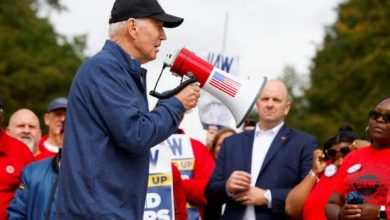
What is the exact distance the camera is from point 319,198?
8305mm

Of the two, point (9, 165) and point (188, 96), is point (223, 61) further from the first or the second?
point (188, 96)

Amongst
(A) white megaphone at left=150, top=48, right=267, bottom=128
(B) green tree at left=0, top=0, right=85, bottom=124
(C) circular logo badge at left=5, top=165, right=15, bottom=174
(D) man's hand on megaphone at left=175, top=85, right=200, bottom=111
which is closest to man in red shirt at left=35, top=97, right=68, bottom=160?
(C) circular logo badge at left=5, top=165, right=15, bottom=174

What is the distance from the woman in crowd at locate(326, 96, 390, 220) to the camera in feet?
23.6

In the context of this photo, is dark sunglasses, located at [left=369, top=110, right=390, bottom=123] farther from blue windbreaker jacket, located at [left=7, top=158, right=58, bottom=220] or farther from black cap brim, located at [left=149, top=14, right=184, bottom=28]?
blue windbreaker jacket, located at [left=7, top=158, right=58, bottom=220]

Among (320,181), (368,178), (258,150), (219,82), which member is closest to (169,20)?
(219,82)

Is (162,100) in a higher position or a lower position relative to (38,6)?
lower

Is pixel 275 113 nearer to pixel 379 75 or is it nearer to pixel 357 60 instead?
pixel 379 75

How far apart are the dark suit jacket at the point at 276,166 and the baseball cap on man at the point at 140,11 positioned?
11.1 feet

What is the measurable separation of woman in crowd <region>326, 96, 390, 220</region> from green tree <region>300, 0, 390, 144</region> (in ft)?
94.4

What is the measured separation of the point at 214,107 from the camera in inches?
470

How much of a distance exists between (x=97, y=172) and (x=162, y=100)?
1.99 ft

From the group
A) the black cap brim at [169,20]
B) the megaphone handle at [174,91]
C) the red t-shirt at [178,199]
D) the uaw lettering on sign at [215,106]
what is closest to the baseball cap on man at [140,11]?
the black cap brim at [169,20]

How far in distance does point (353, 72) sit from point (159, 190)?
112 feet

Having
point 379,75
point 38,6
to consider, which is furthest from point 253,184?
point 38,6
